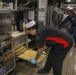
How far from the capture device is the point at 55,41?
85.7 inches

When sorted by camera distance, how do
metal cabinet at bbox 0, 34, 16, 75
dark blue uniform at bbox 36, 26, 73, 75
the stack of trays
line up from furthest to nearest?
the stack of trays → metal cabinet at bbox 0, 34, 16, 75 → dark blue uniform at bbox 36, 26, 73, 75

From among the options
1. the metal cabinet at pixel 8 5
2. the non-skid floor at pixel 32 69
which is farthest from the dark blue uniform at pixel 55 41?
the metal cabinet at pixel 8 5

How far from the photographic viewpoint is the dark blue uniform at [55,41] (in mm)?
2057

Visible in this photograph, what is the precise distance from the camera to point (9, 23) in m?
2.82

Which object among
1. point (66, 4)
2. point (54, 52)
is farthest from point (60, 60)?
point (66, 4)

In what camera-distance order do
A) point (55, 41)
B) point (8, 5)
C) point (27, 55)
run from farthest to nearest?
point (27, 55) → point (8, 5) → point (55, 41)

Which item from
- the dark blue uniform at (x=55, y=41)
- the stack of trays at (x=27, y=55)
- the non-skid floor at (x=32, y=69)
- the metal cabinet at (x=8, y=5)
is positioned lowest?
the non-skid floor at (x=32, y=69)

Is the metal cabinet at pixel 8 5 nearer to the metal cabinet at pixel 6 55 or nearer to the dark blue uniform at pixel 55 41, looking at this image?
the metal cabinet at pixel 6 55

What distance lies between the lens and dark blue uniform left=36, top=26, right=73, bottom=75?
2.06 m

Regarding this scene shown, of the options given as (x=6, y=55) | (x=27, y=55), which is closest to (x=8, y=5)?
(x=6, y=55)

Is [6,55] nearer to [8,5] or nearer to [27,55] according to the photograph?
[27,55]

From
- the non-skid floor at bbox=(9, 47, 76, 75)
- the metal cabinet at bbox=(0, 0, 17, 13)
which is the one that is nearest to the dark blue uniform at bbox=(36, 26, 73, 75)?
the non-skid floor at bbox=(9, 47, 76, 75)

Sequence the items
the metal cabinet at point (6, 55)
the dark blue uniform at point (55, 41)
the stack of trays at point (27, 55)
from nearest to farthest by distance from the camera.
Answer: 1. the dark blue uniform at point (55, 41)
2. the metal cabinet at point (6, 55)
3. the stack of trays at point (27, 55)

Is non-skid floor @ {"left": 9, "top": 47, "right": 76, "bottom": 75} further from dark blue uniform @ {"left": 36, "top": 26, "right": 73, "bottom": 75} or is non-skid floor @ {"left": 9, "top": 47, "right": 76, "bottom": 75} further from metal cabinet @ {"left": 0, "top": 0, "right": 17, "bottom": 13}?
metal cabinet @ {"left": 0, "top": 0, "right": 17, "bottom": 13}
